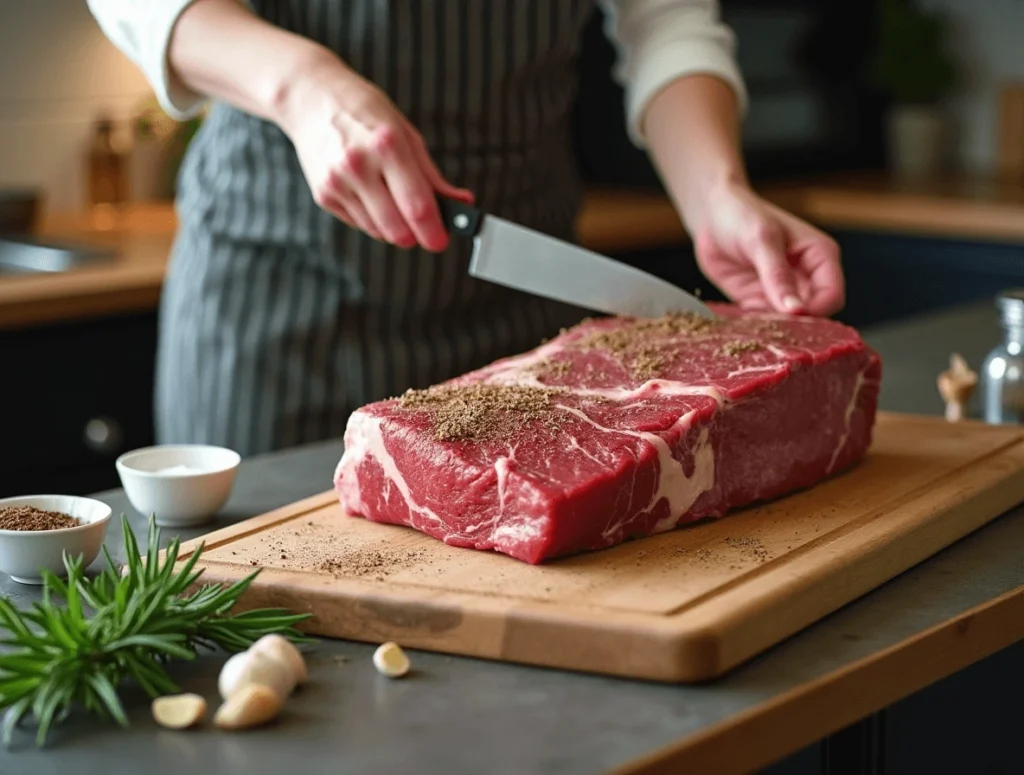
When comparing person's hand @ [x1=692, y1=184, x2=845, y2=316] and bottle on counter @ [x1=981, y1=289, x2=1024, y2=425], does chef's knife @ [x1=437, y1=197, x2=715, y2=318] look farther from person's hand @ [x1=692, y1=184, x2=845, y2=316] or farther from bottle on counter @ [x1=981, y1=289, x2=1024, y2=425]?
bottle on counter @ [x1=981, y1=289, x2=1024, y2=425]

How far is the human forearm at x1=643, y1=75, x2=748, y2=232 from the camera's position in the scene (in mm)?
1879

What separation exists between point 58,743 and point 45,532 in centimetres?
30

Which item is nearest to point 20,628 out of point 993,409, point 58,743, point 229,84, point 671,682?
point 58,743

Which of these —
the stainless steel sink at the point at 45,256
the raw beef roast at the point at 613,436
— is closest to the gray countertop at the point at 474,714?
the raw beef roast at the point at 613,436

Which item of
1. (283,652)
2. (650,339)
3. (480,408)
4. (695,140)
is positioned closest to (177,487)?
(480,408)

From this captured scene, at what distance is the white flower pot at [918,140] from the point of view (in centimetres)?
444

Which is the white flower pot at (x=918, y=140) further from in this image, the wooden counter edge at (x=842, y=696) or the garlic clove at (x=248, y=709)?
the garlic clove at (x=248, y=709)

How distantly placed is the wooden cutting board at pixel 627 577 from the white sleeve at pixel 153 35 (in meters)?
0.61

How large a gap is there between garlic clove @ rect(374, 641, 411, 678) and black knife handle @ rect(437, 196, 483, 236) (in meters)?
0.57

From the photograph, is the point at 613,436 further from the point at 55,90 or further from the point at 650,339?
the point at 55,90

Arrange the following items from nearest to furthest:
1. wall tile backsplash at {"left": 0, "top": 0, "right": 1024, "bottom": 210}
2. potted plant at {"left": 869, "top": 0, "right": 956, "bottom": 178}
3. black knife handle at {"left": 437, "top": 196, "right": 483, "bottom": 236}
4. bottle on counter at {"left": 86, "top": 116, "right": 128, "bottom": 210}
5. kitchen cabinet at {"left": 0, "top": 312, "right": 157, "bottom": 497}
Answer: black knife handle at {"left": 437, "top": 196, "right": 483, "bottom": 236}, kitchen cabinet at {"left": 0, "top": 312, "right": 157, "bottom": 497}, wall tile backsplash at {"left": 0, "top": 0, "right": 1024, "bottom": 210}, bottle on counter at {"left": 86, "top": 116, "right": 128, "bottom": 210}, potted plant at {"left": 869, "top": 0, "right": 956, "bottom": 178}

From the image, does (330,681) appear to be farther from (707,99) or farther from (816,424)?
(707,99)

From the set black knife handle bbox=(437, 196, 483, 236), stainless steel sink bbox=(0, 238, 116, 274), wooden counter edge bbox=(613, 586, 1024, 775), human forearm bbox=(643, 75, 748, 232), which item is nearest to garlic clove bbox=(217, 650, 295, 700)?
wooden counter edge bbox=(613, 586, 1024, 775)

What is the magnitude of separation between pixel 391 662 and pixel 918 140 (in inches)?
146
